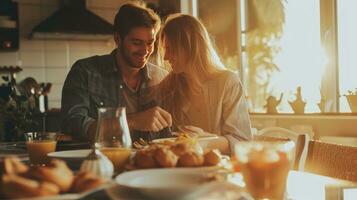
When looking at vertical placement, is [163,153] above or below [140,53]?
below

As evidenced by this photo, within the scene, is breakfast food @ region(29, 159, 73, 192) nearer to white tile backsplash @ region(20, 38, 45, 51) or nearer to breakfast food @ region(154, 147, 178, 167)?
breakfast food @ region(154, 147, 178, 167)

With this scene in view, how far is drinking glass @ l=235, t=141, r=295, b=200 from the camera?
823 mm

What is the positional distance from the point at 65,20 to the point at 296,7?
7.76ft

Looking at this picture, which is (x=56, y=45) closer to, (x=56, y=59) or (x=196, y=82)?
(x=56, y=59)

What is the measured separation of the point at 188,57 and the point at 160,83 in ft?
0.81

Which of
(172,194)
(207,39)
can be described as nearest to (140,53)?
(207,39)

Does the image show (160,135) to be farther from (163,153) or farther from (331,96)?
(331,96)

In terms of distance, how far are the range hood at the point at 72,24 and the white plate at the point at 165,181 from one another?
4.07 m

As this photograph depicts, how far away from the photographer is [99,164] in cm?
90

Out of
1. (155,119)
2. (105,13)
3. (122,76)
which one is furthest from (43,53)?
(155,119)

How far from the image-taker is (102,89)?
2.27 meters

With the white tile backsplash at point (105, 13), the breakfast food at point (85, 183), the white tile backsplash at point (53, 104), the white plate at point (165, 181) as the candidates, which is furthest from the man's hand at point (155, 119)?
the white tile backsplash at point (105, 13)

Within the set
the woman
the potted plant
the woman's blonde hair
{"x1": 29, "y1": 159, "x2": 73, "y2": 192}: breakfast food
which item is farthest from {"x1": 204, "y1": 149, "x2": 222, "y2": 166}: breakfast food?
the potted plant

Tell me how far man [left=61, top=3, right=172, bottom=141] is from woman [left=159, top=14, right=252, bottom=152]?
0.12 m
